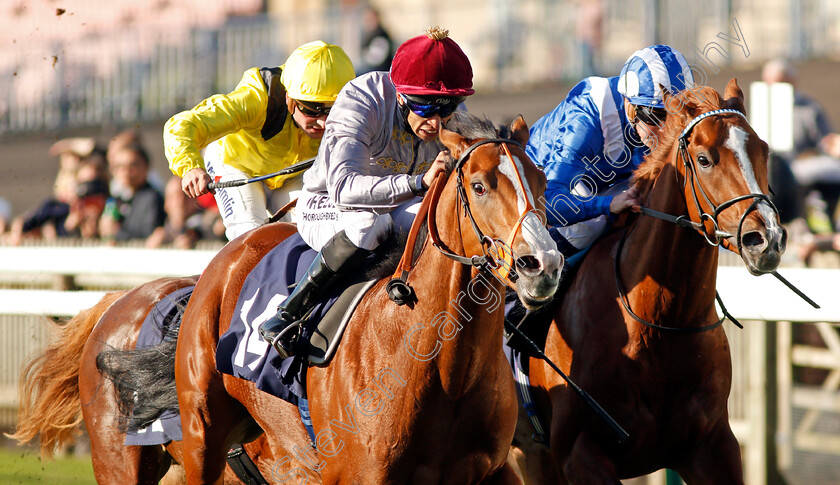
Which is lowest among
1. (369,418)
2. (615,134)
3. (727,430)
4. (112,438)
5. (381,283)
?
(112,438)

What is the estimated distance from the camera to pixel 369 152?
3.05m

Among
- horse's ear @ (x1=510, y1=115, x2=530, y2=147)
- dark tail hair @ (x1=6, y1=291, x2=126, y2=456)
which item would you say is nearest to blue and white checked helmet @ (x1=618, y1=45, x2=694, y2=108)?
horse's ear @ (x1=510, y1=115, x2=530, y2=147)

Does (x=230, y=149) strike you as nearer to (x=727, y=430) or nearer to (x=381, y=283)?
(x=381, y=283)

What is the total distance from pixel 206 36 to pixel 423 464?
36.1ft

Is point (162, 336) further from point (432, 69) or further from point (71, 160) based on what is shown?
point (71, 160)

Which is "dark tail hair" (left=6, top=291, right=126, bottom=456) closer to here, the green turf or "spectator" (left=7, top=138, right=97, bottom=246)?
the green turf

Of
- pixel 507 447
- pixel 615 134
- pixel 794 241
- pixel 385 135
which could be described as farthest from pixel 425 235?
pixel 794 241

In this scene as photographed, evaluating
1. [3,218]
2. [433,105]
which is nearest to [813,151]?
[433,105]

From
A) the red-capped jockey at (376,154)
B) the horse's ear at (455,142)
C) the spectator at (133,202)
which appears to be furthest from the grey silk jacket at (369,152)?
the spectator at (133,202)

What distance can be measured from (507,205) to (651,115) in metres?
1.18

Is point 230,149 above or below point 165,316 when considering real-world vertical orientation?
above

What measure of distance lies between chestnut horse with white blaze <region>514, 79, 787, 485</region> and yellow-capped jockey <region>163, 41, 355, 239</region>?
49.7 inches

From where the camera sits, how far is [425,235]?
9.49 ft

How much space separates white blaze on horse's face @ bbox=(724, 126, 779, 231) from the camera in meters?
2.80
